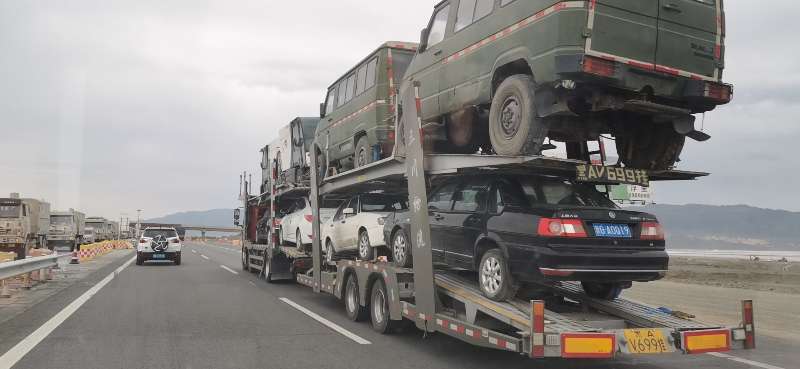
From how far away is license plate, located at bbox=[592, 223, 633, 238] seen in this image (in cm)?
626

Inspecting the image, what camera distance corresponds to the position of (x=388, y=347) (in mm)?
7977

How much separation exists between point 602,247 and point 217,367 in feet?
13.5

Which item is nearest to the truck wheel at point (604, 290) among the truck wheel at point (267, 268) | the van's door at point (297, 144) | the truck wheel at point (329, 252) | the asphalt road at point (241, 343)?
the asphalt road at point (241, 343)

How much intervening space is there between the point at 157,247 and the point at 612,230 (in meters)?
22.0

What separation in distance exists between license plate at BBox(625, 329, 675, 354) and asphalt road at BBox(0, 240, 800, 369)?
150 centimetres

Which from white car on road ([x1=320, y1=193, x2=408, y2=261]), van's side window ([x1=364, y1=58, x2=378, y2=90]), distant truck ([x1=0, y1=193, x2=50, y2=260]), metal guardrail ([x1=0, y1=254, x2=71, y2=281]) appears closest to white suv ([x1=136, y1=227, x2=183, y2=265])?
distant truck ([x1=0, y1=193, x2=50, y2=260])

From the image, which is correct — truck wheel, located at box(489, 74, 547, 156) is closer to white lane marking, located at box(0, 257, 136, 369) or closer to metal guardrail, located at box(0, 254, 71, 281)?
white lane marking, located at box(0, 257, 136, 369)

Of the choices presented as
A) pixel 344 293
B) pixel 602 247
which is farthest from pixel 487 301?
pixel 344 293

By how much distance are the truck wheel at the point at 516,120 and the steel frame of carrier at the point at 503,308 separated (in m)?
0.29

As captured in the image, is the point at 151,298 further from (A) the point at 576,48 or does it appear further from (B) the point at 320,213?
(A) the point at 576,48

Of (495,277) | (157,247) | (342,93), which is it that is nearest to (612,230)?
(495,277)

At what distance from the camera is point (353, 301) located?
10.1 m

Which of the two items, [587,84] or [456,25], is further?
[456,25]

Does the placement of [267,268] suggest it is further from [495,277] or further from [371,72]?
[495,277]
